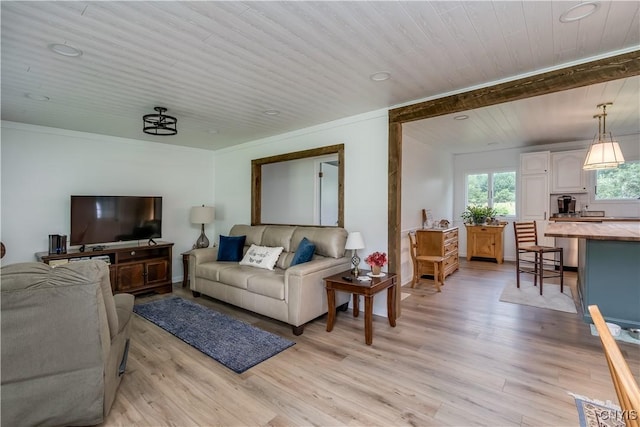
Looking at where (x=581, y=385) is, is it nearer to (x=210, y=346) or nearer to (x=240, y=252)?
(x=210, y=346)

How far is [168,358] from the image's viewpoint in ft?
8.77

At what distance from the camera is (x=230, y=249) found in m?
4.48

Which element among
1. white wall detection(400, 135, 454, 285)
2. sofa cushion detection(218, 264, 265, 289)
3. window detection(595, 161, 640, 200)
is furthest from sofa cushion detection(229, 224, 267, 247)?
window detection(595, 161, 640, 200)

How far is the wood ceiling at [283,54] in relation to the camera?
1828mm

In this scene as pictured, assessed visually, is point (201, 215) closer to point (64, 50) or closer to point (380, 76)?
point (64, 50)

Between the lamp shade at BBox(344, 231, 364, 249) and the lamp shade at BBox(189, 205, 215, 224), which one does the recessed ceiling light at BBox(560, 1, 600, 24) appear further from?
the lamp shade at BBox(189, 205, 215, 224)

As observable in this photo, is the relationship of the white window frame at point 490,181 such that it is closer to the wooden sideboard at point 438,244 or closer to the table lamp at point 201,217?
the wooden sideboard at point 438,244

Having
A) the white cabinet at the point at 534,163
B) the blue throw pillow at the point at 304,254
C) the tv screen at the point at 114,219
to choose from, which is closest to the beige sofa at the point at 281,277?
the blue throw pillow at the point at 304,254

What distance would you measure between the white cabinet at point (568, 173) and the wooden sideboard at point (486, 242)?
1.25 meters

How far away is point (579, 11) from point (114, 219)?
5.29 metres

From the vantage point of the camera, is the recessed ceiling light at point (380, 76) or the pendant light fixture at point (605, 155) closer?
the recessed ceiling light at point (380, 76)

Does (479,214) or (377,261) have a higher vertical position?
(479,214)

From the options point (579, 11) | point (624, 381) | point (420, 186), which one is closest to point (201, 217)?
point (420, 186)

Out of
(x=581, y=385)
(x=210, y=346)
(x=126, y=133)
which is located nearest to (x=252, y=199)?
(x=126, y=133)
